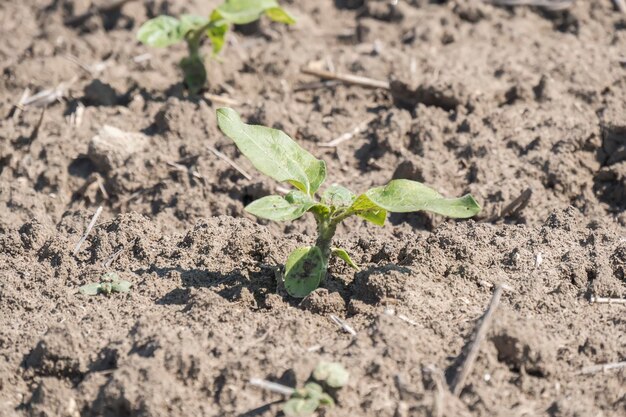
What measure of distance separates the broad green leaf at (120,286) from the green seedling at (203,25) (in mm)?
1445

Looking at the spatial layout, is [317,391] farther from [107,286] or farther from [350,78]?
[350,78]

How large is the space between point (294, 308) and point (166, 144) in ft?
5.03

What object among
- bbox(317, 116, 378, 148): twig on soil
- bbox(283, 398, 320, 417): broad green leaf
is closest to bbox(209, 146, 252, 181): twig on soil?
bbox(317, 116, 378, 148): twig on soil

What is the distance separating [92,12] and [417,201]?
132 inches

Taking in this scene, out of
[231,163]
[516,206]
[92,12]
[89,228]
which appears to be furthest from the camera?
[92,12]

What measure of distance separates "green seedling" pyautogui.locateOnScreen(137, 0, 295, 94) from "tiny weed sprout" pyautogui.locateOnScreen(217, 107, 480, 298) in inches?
51.0

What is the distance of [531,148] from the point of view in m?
4.05

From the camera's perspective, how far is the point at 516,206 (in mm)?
3742

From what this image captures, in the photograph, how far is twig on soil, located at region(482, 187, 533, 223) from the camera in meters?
3.71

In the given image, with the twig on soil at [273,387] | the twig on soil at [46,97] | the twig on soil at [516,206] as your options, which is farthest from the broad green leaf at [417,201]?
the twig on soil at [46,97]

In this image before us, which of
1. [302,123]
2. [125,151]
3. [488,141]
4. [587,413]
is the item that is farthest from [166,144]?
[587,413]

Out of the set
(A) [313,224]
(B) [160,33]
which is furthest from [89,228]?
(B) [160,33]

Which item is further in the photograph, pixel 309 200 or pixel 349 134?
pixel 349 134

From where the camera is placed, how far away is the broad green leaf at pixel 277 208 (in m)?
2.79
